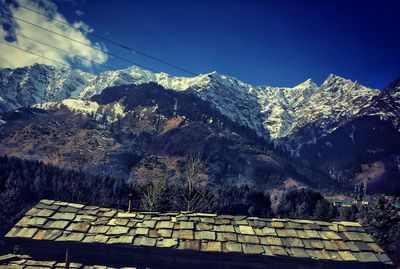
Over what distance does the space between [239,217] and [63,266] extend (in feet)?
23.1

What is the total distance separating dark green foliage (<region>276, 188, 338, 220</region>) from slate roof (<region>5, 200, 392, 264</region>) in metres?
74.8

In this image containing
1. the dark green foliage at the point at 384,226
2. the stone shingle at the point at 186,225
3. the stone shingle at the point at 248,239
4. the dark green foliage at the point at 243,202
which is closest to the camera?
the stone shingle at the point at 248,239

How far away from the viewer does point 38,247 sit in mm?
13969

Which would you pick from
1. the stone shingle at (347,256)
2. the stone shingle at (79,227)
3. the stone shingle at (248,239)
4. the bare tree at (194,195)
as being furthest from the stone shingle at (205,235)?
the bare tree at (194,195)

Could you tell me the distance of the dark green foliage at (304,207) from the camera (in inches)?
3472

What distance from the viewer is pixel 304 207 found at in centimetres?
10031

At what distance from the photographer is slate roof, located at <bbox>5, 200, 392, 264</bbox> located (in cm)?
1383

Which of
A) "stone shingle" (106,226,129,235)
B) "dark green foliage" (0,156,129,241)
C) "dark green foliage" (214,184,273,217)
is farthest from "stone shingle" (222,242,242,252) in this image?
"dark green foliage" (214,184,273,217)

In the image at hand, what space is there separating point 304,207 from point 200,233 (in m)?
91.4

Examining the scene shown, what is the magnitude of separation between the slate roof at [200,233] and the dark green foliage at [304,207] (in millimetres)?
74778

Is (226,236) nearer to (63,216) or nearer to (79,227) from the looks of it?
(79,227)

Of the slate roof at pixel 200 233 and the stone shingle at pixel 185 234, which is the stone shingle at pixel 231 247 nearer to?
the slate roof at pixel 200 233

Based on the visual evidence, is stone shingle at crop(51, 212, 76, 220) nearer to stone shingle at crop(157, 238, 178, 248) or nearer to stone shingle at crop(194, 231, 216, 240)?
stone shingle at crop(157, 238, 178, 248)

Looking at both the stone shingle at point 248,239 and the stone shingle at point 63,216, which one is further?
the stone shingle at point 63,216
